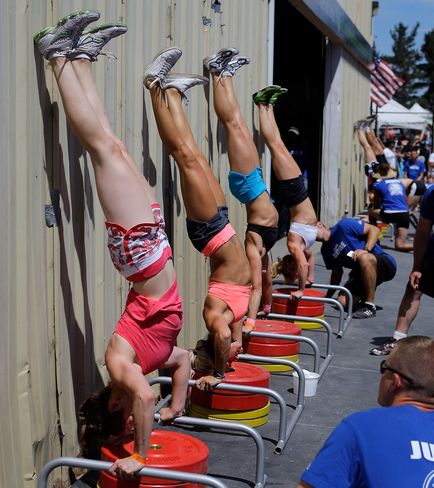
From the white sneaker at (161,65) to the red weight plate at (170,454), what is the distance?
2507mm

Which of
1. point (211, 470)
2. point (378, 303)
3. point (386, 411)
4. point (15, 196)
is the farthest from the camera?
point (378, 303)

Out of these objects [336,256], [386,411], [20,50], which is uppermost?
[20,50]

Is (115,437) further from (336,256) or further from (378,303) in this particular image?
(378,303)

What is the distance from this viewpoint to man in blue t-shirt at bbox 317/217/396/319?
9508 mm

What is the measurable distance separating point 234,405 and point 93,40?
2.78 m

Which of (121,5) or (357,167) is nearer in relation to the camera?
(121,5)

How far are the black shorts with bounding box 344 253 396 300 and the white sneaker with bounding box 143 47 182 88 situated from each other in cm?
474

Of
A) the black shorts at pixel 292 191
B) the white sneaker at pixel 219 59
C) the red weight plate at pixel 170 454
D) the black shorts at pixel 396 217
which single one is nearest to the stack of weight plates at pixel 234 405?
the red weight plate at pixel 170 454

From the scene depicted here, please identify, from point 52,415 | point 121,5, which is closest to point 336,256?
point 121,5

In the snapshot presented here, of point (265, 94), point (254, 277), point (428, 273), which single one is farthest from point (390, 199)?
point (428, 273)

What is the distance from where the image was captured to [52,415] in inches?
182

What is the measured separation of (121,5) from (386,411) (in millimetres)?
3803

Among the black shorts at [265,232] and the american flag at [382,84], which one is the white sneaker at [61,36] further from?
the american flag at [382,84]

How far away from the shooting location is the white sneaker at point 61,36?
4168 mm
